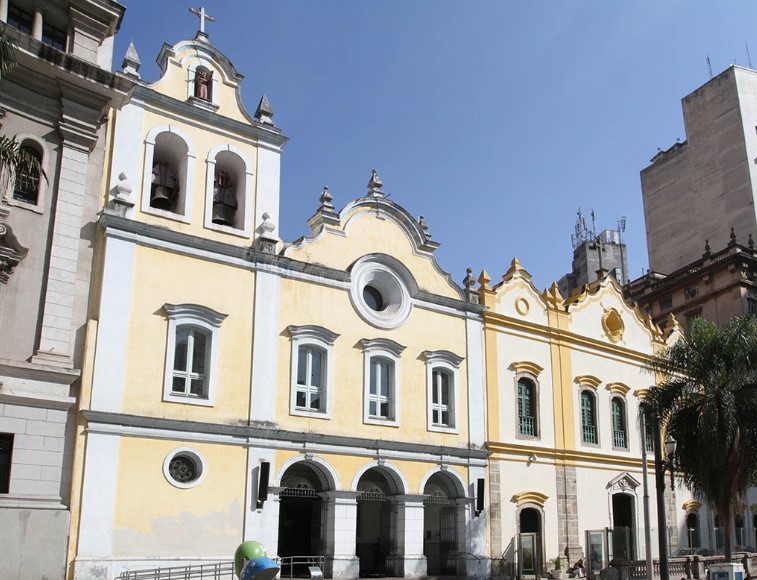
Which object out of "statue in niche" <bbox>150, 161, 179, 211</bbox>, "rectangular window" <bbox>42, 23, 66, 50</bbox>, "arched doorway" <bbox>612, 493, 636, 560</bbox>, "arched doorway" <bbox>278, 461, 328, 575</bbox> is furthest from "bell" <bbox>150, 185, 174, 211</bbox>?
"arched doorway" <bbox>612, 493, 636, 560</bbox>

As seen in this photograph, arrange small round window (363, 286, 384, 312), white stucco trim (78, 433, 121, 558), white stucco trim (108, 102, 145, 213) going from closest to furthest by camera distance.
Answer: white stucco trim (78, 433, 121, 558) < white stucco trim (108, 102, 145, 213) < small round window (363, 286, 384, 312)

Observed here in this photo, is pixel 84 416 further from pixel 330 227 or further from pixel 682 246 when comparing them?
pixel 682 246

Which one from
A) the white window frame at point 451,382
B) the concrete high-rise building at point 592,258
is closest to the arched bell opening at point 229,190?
the white window frame at point 451,382

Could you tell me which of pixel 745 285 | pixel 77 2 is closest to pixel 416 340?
pixel 77 2

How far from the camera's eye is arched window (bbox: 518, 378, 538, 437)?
1196 inches

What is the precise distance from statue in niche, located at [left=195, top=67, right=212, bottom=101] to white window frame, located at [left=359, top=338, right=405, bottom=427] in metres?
8.87

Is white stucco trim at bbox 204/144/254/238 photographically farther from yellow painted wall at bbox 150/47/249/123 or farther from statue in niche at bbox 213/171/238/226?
yellow painted wall at bbox 150/47/249/123

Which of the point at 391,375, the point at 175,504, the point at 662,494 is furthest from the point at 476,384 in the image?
the point at 175,504

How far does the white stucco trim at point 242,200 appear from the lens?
2458cm

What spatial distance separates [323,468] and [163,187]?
9378 millimetres

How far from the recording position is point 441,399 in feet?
93.1

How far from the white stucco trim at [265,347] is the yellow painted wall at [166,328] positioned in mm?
201

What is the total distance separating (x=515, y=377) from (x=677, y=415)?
5.68 metres

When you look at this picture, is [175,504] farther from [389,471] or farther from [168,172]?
[168,172]
